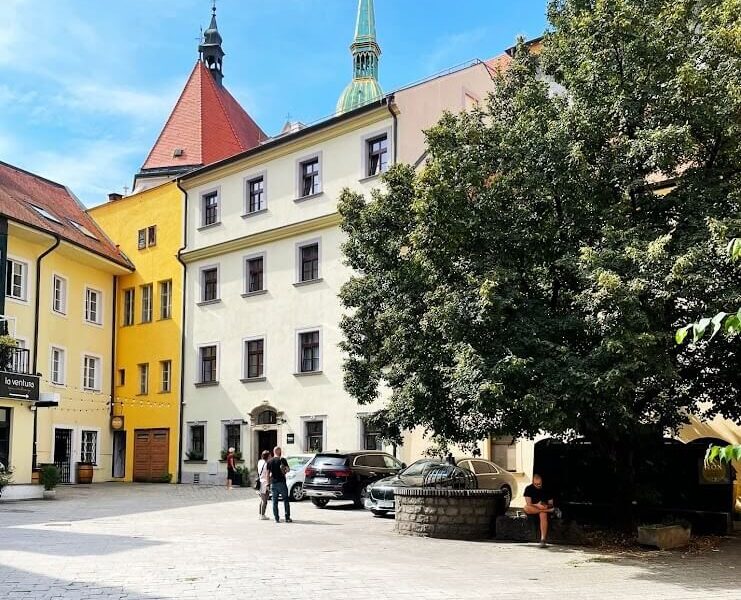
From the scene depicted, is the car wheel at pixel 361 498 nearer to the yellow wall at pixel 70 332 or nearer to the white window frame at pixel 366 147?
the white window frame at pixel 366 147

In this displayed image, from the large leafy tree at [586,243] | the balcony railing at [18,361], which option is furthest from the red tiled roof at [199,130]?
the large leafy tree at [586,243]

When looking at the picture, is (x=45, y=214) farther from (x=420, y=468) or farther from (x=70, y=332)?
(x=420, y=468)

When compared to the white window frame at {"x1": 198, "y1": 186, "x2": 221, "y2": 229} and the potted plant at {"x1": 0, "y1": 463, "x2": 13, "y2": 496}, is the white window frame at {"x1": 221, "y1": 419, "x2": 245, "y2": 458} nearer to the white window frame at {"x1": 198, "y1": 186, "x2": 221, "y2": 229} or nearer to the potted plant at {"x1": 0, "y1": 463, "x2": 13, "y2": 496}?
the white window frame at {"x1": 198, "y1": 186, "x2": 221, "y2": 229}

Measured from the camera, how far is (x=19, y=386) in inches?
1117

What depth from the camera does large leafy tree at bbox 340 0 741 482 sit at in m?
14.0

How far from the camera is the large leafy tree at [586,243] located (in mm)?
13992

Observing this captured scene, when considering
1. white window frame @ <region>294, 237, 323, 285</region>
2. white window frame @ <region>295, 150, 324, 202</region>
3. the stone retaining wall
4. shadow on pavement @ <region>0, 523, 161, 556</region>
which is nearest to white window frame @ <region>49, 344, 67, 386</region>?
white window frame @ <region>294, 237, 323, 285</region>

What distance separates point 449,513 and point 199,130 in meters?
35.6

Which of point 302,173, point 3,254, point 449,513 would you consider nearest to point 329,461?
point 449,513

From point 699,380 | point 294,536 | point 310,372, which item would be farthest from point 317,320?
point 699,380

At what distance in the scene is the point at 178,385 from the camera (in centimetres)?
3834

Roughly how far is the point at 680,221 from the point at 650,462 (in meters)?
5.79

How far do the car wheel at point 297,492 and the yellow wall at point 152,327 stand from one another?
39.6ft

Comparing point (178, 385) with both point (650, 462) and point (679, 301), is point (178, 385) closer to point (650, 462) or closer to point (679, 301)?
point (650, 462)
